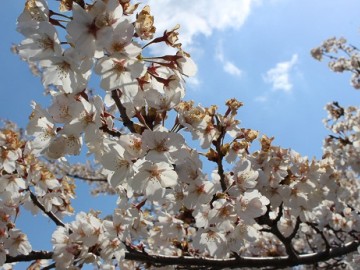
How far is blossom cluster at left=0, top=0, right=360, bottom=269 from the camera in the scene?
199cm

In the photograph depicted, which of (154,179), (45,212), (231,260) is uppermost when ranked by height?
(45,212)

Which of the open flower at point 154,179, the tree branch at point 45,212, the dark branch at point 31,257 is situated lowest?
the dark branch at point 31,257

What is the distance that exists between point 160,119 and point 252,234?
124 cm

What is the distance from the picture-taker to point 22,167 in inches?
119

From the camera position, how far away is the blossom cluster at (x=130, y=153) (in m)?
1.99

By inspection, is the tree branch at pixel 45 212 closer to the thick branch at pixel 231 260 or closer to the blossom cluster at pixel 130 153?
the blossom cluster at pixel 130 153

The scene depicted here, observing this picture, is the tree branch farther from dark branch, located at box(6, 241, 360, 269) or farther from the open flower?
the open flower

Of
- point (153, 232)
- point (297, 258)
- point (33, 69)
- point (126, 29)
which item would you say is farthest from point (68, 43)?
point (33, 69)

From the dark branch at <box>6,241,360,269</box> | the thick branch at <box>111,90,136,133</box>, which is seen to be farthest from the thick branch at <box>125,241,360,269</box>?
the thick branch at <box>111,90,136,133</box>

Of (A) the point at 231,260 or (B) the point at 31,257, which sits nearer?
(B) the point at 31,257

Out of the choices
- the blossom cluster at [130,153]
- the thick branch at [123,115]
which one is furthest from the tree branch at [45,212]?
the thick branch at [123,115]

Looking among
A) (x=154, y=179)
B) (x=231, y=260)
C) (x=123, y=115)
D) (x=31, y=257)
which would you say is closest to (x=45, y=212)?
(x=31, y=257)

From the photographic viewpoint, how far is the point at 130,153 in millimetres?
2137

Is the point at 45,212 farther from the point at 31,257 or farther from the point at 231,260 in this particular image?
the point at 231,260
